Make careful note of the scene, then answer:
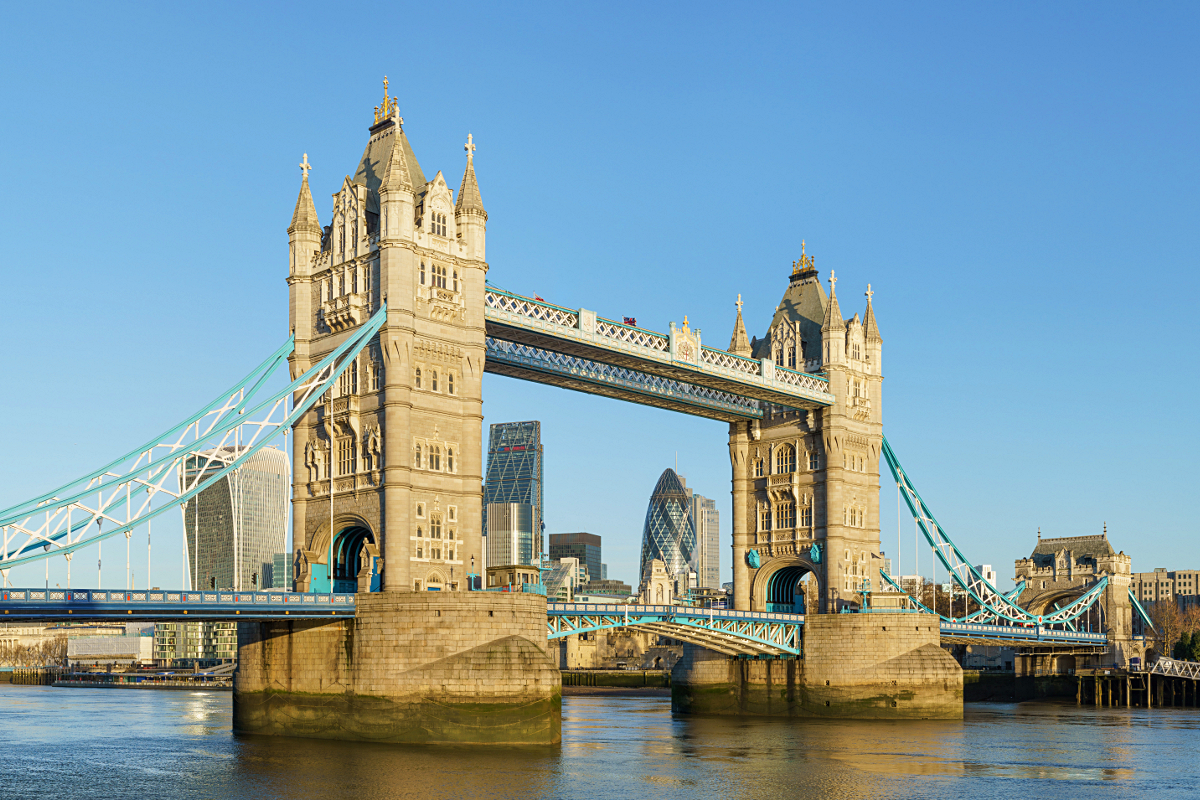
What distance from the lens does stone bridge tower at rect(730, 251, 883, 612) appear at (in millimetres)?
87750

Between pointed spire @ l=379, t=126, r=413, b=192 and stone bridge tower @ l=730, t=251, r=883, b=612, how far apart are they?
3594 centimetres

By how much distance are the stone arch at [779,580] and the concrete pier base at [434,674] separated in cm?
3331

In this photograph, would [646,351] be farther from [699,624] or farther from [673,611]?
[699,624]

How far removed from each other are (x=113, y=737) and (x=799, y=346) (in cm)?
4982

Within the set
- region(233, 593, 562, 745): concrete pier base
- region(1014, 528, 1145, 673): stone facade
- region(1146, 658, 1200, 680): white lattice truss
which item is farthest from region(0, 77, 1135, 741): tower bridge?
region(1014, 528, 1145, 673): stone facade

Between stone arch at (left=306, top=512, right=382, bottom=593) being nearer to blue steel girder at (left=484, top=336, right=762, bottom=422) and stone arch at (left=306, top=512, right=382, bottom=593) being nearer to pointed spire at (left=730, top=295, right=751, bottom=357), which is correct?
blue steel girder at (left=484, top=336, right=762, bottom=422)

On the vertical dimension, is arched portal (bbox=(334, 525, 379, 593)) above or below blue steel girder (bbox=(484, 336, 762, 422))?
below

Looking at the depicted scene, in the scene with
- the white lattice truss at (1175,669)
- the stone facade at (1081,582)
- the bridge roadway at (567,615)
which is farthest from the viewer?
the stone facade at (1081,582)

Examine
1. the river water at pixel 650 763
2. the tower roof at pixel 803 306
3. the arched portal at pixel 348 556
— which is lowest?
the river water at pixel 650 763

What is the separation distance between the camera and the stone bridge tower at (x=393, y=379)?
202ft

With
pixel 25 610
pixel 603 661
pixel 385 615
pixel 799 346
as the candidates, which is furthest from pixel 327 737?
pixel 603 661

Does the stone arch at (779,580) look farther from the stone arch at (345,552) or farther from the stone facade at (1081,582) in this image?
the stone facade at (1081,582)

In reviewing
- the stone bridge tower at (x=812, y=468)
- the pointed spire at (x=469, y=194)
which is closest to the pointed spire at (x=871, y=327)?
the stone bridge tower at (x=812, y=468)

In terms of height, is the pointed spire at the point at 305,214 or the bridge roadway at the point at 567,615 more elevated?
the pointed spire at the point at 305,214
